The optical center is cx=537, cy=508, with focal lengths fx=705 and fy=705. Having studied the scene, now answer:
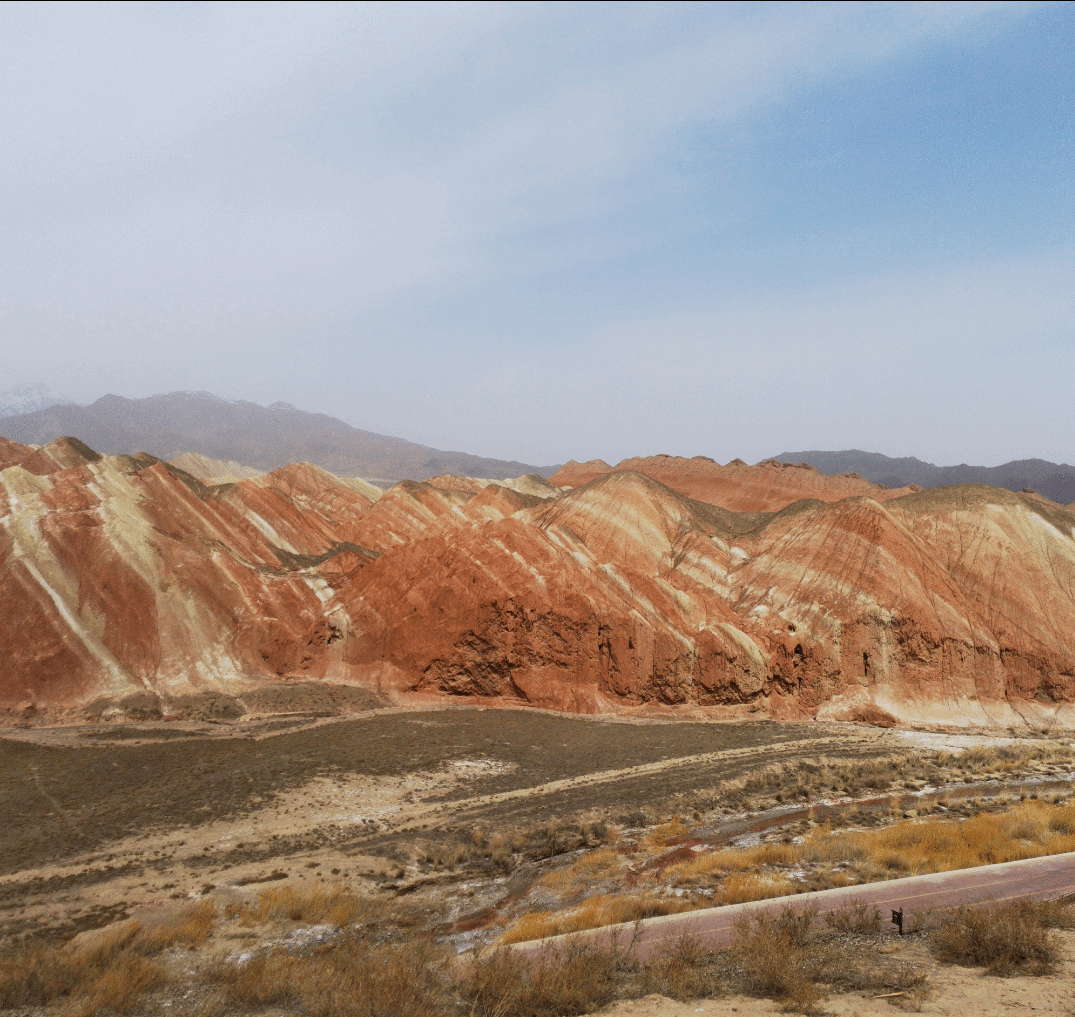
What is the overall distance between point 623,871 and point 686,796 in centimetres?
595

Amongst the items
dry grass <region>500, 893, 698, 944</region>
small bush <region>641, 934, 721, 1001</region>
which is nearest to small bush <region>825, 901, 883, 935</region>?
small bush <region>641, 934, 721, 1001</region>

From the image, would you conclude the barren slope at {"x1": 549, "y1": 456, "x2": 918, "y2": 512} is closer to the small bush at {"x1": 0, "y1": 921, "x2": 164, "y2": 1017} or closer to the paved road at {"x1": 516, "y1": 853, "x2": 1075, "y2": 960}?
the paved road at {"x1": 516, "y1": 853, "x2": 1075, "y2": 960}

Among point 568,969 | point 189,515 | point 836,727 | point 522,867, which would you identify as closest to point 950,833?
point 522,867

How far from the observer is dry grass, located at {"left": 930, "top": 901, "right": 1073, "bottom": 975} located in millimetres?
9148

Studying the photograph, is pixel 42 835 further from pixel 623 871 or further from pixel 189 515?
pixel 189 515

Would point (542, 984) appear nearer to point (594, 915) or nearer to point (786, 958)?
point (786, 958)

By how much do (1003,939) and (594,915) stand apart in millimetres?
6146

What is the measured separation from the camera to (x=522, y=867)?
1647 centimetres

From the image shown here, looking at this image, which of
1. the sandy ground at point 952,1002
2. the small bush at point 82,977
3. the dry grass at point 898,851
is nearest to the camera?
the sandy ground at point 952,1002

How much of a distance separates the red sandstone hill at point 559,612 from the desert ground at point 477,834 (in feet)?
12.8

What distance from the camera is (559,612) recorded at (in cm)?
3334

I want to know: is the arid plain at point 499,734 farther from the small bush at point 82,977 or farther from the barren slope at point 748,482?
the barren slope at point 748,482

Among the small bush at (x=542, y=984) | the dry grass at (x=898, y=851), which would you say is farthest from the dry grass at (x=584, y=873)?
the small bush at (x=542, y=984)

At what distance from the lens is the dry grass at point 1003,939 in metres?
9.15
